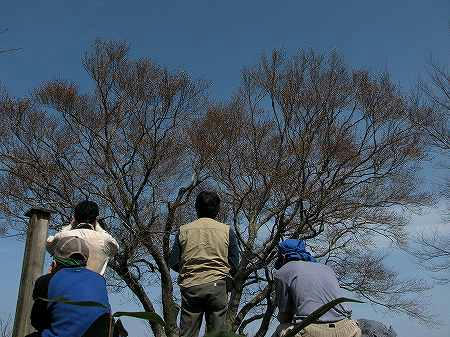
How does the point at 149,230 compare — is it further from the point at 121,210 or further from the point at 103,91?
the point at 103,91

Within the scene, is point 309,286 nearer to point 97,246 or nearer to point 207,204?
point 207,204

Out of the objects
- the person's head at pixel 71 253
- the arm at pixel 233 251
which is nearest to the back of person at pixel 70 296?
the person's head at pixel 71 253

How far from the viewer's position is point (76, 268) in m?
1.83

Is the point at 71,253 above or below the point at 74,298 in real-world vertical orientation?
above

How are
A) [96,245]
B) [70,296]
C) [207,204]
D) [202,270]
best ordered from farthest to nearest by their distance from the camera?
[207,204] < [202,270] < [96,245] < [70,296]

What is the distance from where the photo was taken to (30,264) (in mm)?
2709

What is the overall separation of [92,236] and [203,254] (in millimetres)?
657

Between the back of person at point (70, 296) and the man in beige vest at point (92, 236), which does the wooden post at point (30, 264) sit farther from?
the back of person at point (70, 296)

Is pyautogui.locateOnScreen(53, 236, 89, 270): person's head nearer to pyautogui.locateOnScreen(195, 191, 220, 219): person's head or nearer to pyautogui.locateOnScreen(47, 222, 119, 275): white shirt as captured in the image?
pyautogui.locateOnScreen(47, 222, 119, 275): white shirt

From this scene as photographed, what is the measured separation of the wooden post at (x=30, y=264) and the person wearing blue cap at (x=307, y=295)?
50.9 inches

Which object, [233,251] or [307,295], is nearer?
[307,295]

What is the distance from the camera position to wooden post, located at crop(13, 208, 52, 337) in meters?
2.60

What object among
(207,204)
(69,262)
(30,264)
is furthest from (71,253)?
(207,204)

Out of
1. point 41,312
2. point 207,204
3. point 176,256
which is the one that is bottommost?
point 41,312
